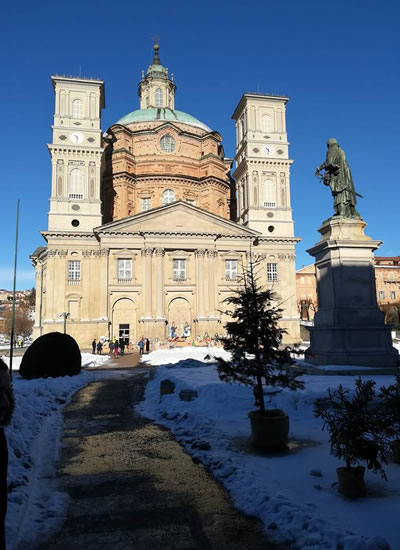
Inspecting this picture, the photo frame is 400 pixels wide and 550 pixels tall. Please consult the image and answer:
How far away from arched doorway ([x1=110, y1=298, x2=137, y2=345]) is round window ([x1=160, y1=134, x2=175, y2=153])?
22.2 m

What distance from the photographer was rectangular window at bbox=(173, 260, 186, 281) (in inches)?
1769

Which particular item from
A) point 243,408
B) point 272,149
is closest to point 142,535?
point 243,408

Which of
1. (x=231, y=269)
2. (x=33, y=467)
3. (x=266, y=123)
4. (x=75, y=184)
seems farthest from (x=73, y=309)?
(x=33, y=467)

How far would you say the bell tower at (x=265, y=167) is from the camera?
47906 mm

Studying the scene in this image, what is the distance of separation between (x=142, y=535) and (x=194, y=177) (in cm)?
5188

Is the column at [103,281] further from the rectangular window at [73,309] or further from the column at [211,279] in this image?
the column at [211,279]

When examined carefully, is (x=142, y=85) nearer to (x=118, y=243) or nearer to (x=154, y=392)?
(x=118, y=243)

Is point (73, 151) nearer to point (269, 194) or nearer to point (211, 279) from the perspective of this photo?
point (211, 279)

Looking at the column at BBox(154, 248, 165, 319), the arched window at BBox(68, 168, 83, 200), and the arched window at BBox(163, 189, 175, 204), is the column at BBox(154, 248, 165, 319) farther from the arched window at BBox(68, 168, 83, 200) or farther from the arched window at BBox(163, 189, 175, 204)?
the arched window at BBox(163, 189, 175, 204)

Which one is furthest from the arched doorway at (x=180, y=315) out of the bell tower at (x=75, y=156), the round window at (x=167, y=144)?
the round window at (x=167, y=144)

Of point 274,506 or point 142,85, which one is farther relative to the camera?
point 142,85

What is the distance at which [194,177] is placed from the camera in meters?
54.0

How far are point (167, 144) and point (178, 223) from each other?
1530cm

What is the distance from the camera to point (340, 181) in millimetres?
15531
